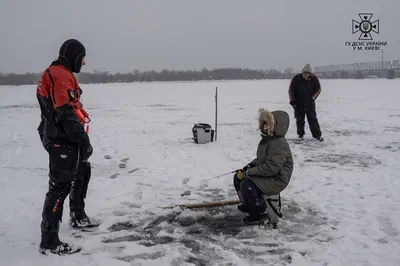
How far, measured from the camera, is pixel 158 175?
6762 millimetres

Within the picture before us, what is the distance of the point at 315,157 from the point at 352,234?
3883 millimetres

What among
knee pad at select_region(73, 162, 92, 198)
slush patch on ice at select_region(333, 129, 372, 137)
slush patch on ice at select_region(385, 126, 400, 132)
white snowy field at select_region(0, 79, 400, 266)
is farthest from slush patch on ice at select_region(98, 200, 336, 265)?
slush patch on ice at select_region(385, 126, 400, 132)

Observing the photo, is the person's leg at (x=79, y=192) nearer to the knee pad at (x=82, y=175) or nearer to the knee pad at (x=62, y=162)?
the knee pad at (x=82, y=175)

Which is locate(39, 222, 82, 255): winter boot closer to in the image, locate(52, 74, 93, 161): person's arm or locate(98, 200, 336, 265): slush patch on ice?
locate(98, 200, 336, 265): slush patch on ice


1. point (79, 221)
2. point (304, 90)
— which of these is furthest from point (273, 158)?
point (304, 90)

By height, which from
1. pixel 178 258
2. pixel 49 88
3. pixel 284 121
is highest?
pixel 49 88

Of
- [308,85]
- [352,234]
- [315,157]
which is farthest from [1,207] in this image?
[308,85]

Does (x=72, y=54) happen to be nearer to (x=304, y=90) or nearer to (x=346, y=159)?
(x=346, y=159)

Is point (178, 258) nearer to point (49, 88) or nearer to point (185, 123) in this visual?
point (49, 88)

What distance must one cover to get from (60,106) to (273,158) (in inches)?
94.1

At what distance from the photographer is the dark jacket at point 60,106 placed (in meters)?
3.42

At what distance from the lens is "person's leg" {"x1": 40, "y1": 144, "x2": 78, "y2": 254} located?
3.60 meters

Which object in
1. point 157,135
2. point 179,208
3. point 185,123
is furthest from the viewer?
point 185,123

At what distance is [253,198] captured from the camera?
4.29m
